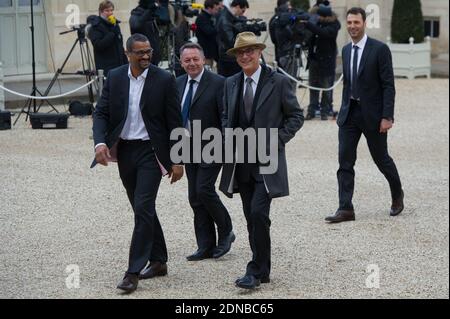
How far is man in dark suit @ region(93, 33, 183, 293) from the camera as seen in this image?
30.1 feet

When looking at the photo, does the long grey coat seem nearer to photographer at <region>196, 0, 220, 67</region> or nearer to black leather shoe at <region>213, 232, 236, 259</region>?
black leather shoe at <region>213, 232, 236, 259</region>

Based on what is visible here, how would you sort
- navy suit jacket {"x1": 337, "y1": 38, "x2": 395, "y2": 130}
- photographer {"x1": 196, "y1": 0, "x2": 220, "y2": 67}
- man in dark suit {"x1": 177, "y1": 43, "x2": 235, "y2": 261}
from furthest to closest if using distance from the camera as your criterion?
photographer {"x1": 196, "y1": 0, "x2": 220, "y2": 67} → navy suit jacket {"x1": 337, "y1": 38, "x2": 395, "y2": 130} → man in dark suit {"x1": 177, "y1": 43, "x2": 235, "y2": 261}

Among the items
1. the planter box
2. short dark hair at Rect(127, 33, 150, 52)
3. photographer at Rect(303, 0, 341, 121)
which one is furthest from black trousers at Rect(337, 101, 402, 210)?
the planter box

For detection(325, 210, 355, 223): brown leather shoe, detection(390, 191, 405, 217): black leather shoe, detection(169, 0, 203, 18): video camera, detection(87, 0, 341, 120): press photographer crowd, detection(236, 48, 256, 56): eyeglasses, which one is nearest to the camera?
detection(236, 48, 256, 56): eyeglasses

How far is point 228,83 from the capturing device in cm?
956

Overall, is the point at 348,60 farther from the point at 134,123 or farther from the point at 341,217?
the point at 134,123

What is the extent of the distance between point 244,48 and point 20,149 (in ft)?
21.4

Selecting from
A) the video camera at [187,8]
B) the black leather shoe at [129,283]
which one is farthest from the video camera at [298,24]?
the black leather shoe at [129,283]

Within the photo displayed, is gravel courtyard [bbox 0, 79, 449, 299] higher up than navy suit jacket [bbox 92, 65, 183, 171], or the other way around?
navy suit jacket [bbox 92, 65, 183, 171]

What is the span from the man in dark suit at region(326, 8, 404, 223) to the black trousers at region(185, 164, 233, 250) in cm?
187

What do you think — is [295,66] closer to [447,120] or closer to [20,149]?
[447,120]

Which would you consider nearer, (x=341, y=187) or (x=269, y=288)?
(x=269, y=288)

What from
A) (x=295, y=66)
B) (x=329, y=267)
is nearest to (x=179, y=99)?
(x=329, y=267)

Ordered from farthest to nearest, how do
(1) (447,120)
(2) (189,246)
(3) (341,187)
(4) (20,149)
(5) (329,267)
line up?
(1) (447,120) < (4) (20,149) < (3) (341,187) < (2) (189,246) < (5) (329,267)
